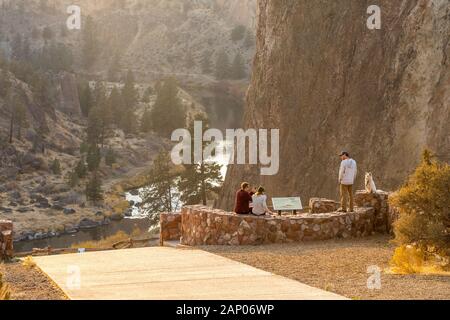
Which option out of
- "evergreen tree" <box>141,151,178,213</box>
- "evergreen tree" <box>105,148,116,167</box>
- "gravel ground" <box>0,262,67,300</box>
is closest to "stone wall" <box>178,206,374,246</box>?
"gravel ground" <box>0,262,67,300</box>

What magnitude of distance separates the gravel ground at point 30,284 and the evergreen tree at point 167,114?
93309 mm

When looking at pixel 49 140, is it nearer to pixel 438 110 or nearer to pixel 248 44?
pixel 438 110

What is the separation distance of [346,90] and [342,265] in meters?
25.7

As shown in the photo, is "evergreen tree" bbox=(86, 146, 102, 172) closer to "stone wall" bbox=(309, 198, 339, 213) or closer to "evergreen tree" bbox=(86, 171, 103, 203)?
"evergreen tree" bbox=(86, 171, 103, 203)

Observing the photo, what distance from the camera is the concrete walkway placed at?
850 centimetres

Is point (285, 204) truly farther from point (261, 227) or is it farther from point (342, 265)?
point (342, 265)

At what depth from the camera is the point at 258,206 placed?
15.6 metres

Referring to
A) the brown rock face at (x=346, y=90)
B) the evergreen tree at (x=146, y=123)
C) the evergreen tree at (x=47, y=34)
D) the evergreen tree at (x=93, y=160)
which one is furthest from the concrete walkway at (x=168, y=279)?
the evergreen tree at (x=47, y=34)

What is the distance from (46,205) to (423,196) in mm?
62115

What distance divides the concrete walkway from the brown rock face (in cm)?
1929

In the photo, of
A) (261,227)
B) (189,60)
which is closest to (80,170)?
(261,227)

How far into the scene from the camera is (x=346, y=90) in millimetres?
36406

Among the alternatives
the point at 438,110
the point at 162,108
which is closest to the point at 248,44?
the point at 162,108

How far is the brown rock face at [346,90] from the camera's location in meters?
31.2
